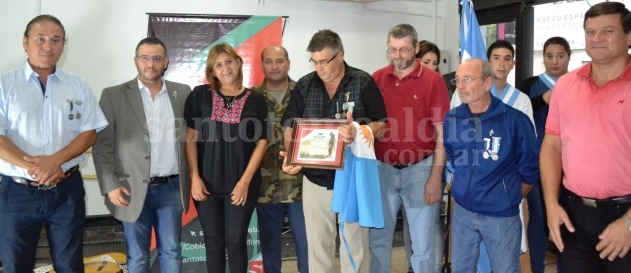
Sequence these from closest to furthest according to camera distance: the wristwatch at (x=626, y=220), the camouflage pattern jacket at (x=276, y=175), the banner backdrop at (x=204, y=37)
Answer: the wristwatch at (x=626, y=220) < the camouflage pattern jacket at (x=276, y=175) < the banner backdrop at (x=204, y=37)

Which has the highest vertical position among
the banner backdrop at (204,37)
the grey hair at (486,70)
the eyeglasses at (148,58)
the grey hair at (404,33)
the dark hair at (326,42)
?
the banner backdrop at (204,37)

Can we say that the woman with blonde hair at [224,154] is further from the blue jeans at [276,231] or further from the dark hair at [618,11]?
the dark hair at [618,11]

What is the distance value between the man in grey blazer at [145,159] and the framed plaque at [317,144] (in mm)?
769

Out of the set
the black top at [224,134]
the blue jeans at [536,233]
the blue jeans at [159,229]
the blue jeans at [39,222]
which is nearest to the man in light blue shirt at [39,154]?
the blue jeans at [39,222]

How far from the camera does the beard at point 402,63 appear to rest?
2.94m

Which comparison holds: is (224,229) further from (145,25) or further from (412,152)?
(145,25)

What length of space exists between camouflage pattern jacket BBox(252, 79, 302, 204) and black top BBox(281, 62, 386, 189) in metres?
0.40

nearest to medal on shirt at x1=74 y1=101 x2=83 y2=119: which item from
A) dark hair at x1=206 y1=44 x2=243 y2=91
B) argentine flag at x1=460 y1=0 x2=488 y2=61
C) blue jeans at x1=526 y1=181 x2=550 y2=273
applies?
dark hair at x1=206 y1=44 x2=243 y2=91

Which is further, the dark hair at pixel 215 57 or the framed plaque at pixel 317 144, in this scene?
the dark hair at pixel 215 57

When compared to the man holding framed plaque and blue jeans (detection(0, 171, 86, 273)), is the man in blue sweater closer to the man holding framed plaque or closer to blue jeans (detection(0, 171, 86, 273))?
the man holding framed plaque

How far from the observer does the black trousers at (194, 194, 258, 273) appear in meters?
2.96

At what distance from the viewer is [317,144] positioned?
107 inches

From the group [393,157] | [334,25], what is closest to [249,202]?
[393,157]

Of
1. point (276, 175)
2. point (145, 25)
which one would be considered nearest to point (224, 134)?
point (276, 175)
